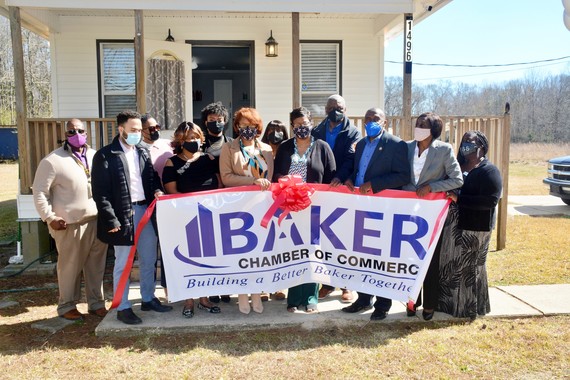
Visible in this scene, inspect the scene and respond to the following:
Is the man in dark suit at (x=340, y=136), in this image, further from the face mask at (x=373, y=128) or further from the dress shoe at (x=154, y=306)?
the dress shoe at (x=154, y=306)

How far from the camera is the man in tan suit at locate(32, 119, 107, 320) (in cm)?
482

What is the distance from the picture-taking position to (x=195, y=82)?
14.7 metres

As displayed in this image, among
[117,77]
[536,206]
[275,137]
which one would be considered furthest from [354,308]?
[536,206]

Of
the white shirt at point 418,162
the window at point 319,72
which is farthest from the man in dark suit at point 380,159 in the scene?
the window at point 319,72

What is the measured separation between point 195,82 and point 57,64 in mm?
5542

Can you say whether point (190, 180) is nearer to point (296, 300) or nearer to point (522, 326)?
point (296, 300)

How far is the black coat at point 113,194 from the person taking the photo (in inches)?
179

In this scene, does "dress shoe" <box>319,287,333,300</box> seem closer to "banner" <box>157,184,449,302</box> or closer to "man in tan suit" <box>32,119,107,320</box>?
"banner" <box>157,184,449,302</box>

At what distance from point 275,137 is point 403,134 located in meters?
3.18

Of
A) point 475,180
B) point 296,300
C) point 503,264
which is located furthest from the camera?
point 503,264

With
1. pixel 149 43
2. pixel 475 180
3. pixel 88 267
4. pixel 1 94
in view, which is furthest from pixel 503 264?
pixel 1 94

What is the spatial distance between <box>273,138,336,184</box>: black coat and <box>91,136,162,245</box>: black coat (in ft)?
4.45

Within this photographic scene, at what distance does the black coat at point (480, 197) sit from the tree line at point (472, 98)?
3749 centimetres

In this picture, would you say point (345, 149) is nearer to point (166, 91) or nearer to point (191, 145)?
point (191, 145)
